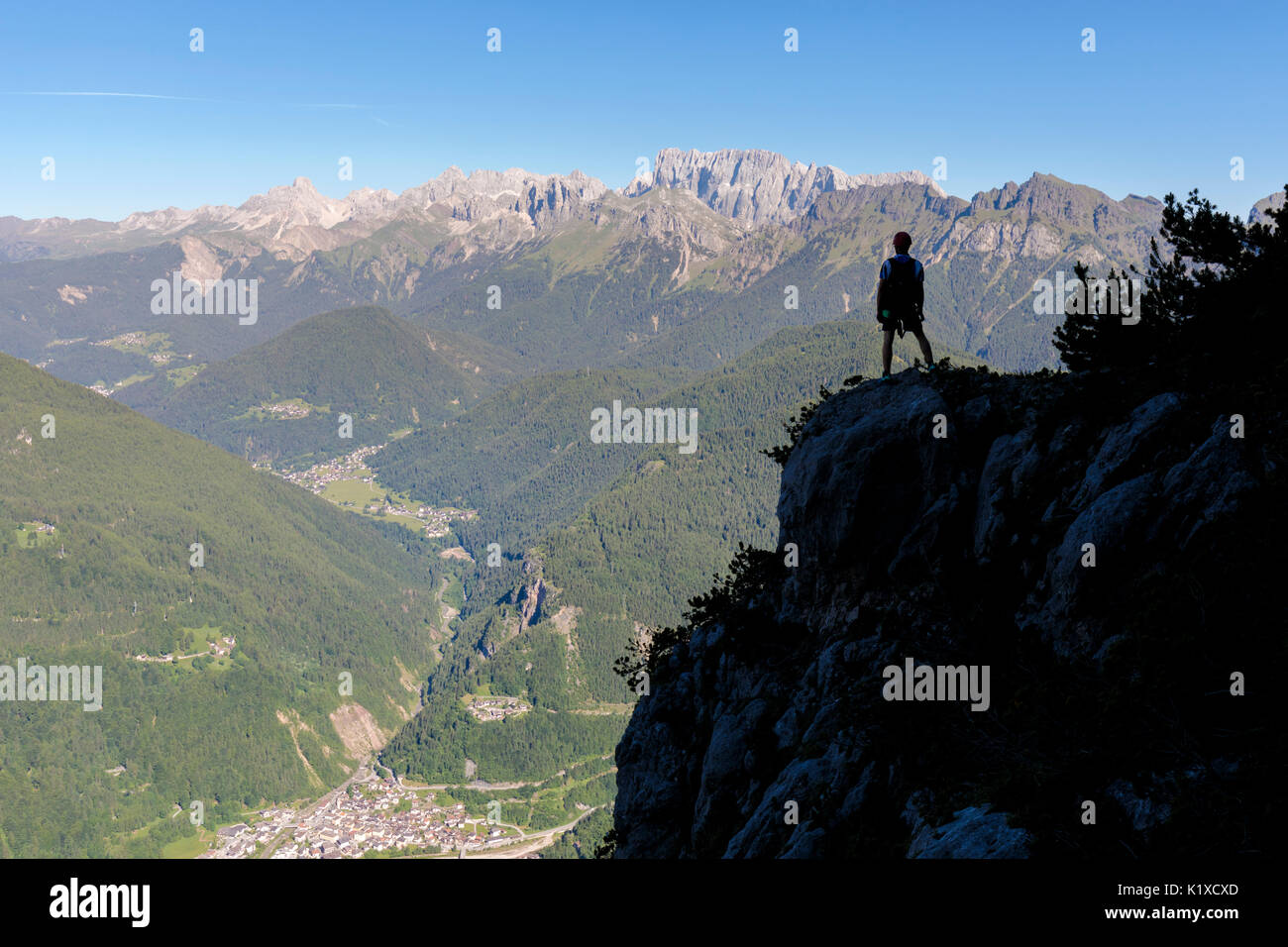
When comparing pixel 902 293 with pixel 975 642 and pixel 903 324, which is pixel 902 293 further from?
pixel 975 642

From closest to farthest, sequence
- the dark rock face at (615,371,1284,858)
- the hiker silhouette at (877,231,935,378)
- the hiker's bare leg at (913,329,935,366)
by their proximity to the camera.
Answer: the dark rock face at (615,371,1284,858) → the hiker silhouette at (877,231,935,378) → the hiker's bare leg at (913,329,935,366)

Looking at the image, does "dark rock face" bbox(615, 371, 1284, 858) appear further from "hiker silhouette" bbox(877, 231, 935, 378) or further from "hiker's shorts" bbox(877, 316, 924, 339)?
"hiker silhouette" bbox(877, 231, 935, 378)

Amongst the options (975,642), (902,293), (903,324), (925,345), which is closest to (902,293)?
(902,293)

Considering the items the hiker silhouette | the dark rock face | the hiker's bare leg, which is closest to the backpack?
the hiker silhouette

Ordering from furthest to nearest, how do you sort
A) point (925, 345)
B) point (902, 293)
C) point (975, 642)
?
point (925, 345) → point (902, 293) → point (975, 642)
